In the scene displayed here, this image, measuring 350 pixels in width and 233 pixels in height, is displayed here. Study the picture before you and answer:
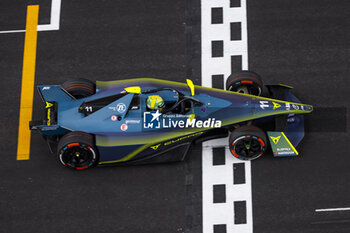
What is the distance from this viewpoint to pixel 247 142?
9.38 metres

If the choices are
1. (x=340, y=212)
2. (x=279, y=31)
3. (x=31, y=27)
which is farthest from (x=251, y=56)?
(x=31, y=27)

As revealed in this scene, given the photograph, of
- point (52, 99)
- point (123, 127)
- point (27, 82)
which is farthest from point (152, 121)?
point (27, 82)

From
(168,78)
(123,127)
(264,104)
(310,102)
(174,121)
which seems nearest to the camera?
(123,127)

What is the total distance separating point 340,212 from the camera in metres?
9.46

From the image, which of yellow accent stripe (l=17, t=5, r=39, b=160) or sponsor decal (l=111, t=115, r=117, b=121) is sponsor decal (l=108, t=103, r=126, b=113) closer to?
sponsor decal (l=111, t=115, r=117, b=121)

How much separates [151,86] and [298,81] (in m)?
3.88

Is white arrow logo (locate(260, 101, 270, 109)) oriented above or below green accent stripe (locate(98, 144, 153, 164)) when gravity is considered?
above

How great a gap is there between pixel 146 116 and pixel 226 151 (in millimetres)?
2195

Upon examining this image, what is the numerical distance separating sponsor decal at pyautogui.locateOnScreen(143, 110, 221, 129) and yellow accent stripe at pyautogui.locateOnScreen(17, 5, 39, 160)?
325 cm

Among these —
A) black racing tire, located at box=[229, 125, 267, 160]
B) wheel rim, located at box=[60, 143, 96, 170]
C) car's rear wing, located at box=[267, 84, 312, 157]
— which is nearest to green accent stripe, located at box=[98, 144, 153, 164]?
wheel rim, located at box=[60, 143, 96, 170]

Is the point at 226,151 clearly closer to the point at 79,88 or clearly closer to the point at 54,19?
the point at 79,88

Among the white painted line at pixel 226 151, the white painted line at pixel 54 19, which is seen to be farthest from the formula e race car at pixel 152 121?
the white painted line at pixel 54 19

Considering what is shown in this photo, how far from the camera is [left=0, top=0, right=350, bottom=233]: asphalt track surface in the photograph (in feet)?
31.4

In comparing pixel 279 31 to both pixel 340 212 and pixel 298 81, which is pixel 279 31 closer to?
pixel 298 81
